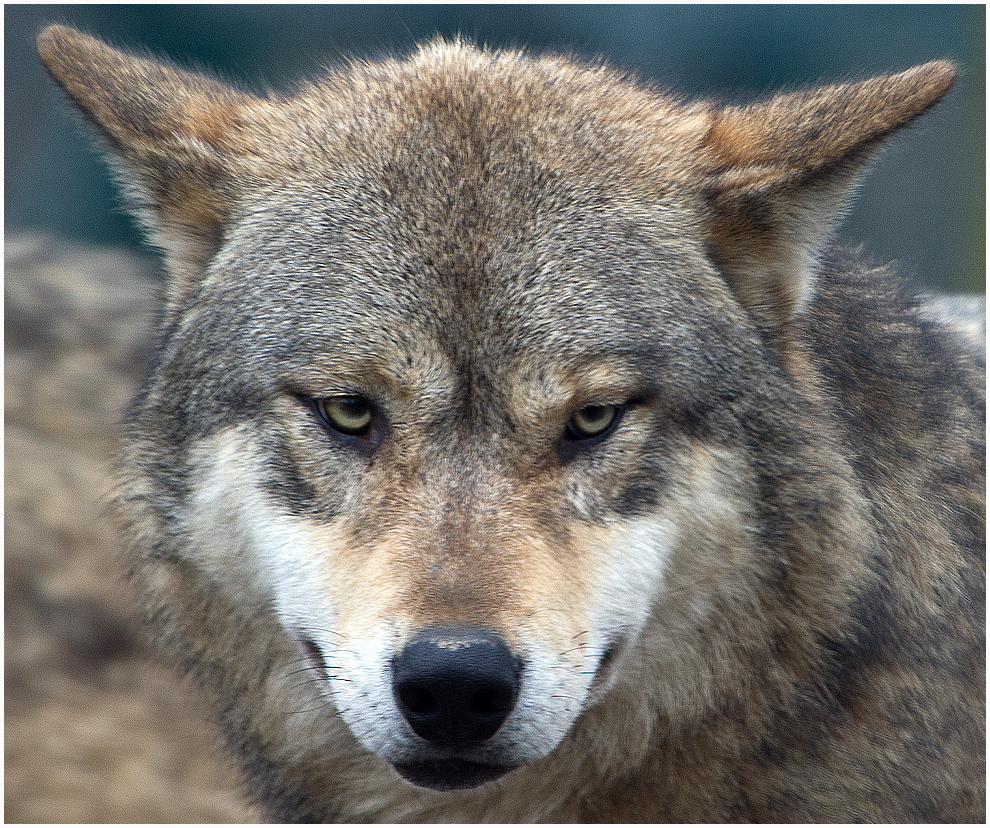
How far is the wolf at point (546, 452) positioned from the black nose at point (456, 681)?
0.04ft

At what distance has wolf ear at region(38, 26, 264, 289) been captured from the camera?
125 inches

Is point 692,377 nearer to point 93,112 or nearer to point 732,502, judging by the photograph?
point 732,502

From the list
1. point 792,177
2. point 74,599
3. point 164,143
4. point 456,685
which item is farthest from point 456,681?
point 74,599

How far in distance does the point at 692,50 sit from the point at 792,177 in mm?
5453

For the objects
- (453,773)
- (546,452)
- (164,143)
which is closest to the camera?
(453,773)

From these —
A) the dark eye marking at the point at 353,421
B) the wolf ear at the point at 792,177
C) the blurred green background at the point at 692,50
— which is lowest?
the dark eye marking at the point at 353,421

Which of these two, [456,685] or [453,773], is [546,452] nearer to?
[456,685]

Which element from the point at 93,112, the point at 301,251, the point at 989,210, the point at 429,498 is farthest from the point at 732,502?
the point at 93,112

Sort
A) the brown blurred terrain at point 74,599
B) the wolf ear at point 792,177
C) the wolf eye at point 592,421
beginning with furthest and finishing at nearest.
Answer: the brown blurred terrain at point 74,599
the wolf ear at point 792,177
the wolf eye at point 592,421

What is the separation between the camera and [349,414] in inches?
113

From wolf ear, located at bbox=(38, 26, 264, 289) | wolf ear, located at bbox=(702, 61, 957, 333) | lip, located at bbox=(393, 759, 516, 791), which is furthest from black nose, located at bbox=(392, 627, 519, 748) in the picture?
wolf ear, located at bbox=(38, 26, 264, 289)

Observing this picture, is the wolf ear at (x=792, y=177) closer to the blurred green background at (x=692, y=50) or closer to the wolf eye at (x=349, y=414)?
the wolf eye at (x=349, y=414)

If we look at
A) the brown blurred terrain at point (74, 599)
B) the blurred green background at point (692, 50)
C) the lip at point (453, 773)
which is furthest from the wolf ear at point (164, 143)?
the blurred green background at point (692, 50)

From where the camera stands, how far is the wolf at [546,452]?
2.70 metres
